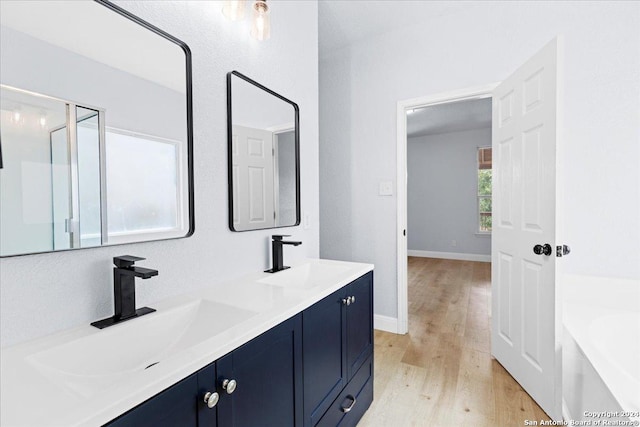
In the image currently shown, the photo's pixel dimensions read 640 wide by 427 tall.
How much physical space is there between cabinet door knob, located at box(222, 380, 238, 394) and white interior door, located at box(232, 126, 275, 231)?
77 cm

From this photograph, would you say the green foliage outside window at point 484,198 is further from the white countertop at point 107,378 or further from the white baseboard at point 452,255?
the white countertop at point 107,378

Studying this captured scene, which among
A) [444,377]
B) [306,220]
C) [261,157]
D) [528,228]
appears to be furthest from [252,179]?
[444,377]

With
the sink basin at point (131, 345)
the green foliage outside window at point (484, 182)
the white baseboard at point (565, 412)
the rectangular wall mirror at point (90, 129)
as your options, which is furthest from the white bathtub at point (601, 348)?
the green foliage outside window at point (484, 182)

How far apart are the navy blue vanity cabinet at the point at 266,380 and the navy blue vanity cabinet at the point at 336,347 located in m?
0.07

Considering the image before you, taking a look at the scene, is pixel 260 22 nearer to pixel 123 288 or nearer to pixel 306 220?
pixel 306 220

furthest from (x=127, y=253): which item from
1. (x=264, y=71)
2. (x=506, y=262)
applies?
(x=506, y=262)

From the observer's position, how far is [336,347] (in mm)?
1351

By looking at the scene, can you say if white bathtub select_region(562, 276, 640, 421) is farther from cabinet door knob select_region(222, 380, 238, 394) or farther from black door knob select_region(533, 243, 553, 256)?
cabinet door knob select_region(222, 380, 238, 394)

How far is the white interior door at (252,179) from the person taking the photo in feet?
4.82

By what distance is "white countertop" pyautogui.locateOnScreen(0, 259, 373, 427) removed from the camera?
530 mm

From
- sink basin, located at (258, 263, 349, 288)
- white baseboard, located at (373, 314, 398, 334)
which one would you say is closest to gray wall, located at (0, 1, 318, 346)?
sink basin, located at (258, 263, 349, 288)

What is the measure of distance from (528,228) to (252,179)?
5.29 ft

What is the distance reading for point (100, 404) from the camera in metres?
0.54

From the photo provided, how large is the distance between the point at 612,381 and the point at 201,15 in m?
2.12
